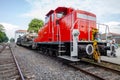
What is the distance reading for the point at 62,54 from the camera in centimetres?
844

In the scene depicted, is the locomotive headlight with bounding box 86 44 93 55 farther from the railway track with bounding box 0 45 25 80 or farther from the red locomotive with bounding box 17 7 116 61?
the railway track with bounding box 0 45 25 80

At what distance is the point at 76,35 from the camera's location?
23.6 ft

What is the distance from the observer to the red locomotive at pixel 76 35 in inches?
289

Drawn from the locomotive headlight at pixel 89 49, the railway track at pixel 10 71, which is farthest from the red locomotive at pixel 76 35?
the railway track at pixel 10 71

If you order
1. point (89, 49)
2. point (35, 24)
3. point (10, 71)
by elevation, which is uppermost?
point (35, 24)

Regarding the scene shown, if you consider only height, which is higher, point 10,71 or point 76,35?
point 76,35

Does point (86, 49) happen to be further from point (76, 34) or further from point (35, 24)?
point (35, 24)

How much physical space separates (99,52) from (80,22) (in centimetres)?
182

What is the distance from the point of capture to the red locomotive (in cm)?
733

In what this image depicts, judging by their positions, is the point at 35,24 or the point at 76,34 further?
the point at 35,24

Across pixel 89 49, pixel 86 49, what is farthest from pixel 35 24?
pixel 86 49

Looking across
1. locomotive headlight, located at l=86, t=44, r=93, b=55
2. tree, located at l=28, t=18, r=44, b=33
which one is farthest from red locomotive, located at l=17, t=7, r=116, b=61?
tree, located at l=28, t=18, r=44, b=33

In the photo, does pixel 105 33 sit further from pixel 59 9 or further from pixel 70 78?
pixel 70 78

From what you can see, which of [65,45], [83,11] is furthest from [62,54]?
[83,11]
